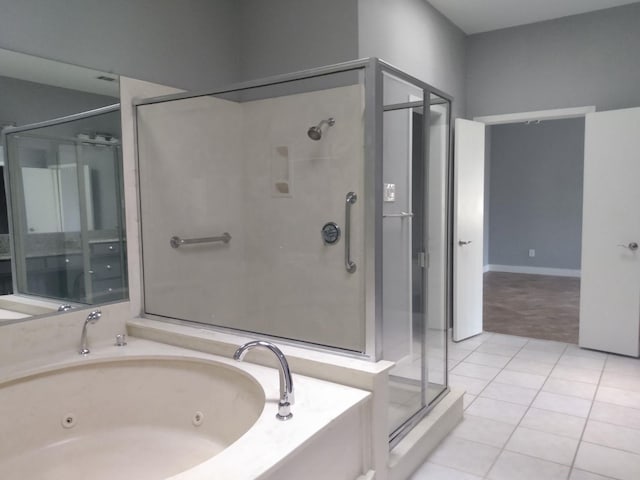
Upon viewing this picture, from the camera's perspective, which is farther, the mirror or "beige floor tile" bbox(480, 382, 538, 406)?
"beige floor tile" bbox(480, 382, 538, 406)

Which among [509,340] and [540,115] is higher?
[540,115]

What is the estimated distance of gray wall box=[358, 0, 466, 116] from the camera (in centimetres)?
290

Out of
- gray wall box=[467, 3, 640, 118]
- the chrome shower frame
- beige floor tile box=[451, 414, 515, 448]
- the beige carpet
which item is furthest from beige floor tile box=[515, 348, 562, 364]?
the chrome shower frame

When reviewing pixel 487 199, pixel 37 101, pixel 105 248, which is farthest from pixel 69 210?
pixel 487 199

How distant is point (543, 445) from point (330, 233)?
1.60 m

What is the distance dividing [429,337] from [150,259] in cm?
162

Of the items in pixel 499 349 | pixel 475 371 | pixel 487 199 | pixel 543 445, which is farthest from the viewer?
pixel 487 199

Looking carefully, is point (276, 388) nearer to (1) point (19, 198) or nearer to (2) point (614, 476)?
(1) point (19, 198)

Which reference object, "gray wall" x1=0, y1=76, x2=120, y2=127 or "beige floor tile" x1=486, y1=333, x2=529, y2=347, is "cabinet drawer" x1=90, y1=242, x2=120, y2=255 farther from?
"beige floor tile" x1=486, y1=333, x2=529, y2=347

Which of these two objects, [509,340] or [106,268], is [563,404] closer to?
[509,340]

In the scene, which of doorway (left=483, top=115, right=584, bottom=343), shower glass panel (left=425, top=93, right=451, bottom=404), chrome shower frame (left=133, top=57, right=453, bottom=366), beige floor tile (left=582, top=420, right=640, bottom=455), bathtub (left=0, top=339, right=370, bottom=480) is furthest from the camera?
doorway (left=483, top=115, right=584, bottom=343)

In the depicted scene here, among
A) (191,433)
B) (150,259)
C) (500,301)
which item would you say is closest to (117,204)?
(150,259)

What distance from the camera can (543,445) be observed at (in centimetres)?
241

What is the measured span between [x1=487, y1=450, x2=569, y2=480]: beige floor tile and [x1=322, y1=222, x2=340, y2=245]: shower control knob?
144cm
